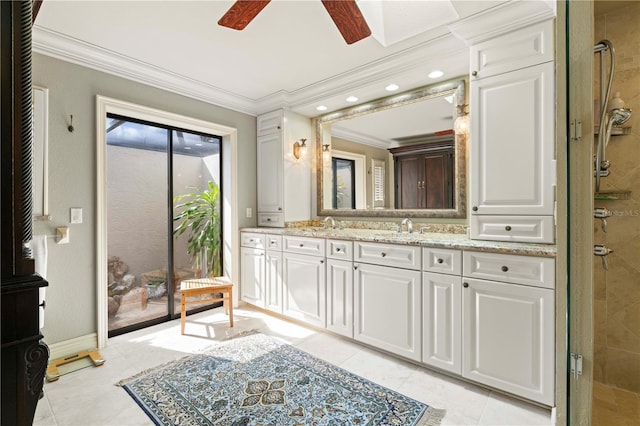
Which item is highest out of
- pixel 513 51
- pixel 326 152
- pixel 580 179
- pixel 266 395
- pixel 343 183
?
pixel 513 51

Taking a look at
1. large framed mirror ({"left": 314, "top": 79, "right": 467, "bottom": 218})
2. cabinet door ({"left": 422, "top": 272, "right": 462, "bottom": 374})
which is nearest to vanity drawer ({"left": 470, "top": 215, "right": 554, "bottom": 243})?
cabinet door ({"left": 422, "top": 272, "right": 462, "bottom": 374})

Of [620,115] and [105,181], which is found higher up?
[620,115]

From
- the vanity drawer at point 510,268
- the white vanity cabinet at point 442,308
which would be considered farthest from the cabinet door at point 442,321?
the vanity drawer at point 510,268

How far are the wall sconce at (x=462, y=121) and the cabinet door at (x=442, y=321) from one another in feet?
4.28

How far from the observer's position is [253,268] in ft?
11.6

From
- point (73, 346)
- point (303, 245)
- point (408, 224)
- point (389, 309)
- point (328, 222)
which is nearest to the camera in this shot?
point (389, 309)

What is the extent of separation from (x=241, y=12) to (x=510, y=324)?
7.80 feet

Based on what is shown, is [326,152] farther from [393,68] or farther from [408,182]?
[393,68]

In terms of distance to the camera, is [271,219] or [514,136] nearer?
[514,136]

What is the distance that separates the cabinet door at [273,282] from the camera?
127 inches

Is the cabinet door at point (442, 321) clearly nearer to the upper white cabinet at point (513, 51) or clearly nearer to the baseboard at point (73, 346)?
the upper white cabinet at point (513, 51)

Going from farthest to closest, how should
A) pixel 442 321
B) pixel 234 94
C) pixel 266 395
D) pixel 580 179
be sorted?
pixel 234 94 → pixel 442 321 → pixel 266 395 → pixel 580 179

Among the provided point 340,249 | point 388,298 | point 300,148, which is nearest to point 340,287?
point 340,249

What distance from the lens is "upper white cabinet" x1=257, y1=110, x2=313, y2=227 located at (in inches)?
142
